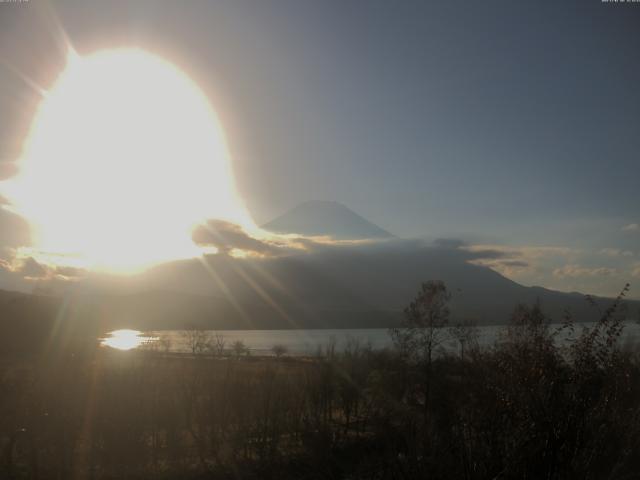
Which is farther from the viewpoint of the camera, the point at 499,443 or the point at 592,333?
the point at 592,333

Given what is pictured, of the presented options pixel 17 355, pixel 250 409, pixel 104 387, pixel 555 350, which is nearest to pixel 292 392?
pixel 250 409

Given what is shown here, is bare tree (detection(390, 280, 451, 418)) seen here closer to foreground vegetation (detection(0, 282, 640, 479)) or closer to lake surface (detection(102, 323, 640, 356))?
foreground vegetation (detection(0, 282, 640, 479))

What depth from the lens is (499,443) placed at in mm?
6016

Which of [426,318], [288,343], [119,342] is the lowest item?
[288,343]

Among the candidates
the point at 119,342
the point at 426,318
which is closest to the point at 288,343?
the point at 119,342

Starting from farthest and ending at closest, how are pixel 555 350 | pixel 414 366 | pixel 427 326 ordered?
pixel 414 366 < pixel 427 326 < pixel 555 350

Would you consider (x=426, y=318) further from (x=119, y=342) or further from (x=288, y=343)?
(x=288, y=343)

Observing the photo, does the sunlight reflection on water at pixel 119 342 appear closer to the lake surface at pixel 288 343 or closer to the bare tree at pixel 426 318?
the lake surface at pixel 288 343

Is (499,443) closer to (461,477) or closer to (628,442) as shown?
(461,477)

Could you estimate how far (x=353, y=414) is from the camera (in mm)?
34438

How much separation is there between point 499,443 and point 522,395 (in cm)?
65

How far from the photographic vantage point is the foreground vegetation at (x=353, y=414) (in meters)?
6.04

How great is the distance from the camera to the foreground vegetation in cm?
604

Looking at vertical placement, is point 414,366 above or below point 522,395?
below
